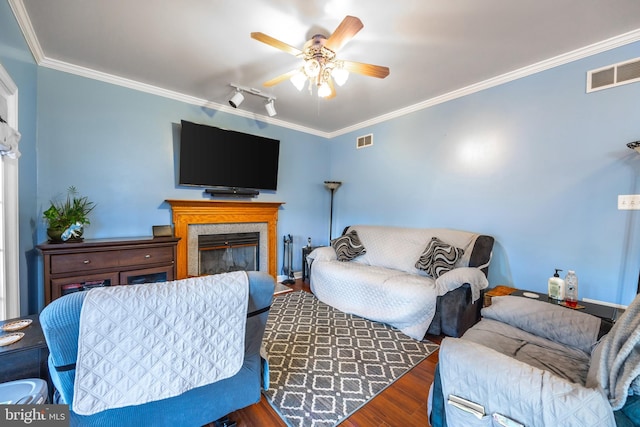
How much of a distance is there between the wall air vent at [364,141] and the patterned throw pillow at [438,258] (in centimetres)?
193

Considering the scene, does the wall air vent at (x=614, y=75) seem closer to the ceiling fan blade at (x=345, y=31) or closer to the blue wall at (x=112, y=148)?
the ceiling fan blade at (x=345, y=31)

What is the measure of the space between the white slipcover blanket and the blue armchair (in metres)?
0.04

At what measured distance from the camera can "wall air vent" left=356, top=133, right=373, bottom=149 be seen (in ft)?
13.1

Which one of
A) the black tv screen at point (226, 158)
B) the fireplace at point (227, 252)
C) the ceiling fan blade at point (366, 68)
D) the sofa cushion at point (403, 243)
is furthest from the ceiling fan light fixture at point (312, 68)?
the fireplace at point (227, 252)

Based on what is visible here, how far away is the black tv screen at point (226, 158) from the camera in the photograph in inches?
123

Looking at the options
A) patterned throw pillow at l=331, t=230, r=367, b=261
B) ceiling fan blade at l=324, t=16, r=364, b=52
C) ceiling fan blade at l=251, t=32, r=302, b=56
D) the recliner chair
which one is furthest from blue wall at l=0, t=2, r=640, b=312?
ceiling fan blade at l=324, t=16, r=364, b=52

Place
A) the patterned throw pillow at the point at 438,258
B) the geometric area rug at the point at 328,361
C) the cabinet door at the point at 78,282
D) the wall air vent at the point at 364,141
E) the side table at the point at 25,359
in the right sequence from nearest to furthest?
the side table at the point at 25,359, the geometric area rug at the point at 328,361, the cabinet door at the point at 78,282, the patterned throw pillow at the point at 438,258, the wall air vent at the point at 364,141

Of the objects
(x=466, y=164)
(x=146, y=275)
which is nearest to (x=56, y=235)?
(x=146, y=275)

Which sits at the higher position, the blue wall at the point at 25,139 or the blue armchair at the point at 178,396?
the blue wall at the point at 25,139

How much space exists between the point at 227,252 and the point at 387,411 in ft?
9.21

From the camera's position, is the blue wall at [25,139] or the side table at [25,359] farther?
the blue wall at [25,139]

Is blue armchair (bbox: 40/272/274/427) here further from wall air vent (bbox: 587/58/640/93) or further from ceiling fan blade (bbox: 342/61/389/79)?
wall air vent (bbox: 587/58/640/93)

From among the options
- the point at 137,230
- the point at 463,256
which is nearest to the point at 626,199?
the point at 463,256

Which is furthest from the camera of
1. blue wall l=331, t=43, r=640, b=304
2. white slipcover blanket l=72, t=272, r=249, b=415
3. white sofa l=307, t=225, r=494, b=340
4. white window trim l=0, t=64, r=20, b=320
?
white sofa l=307, t=225, r=494, b=340
